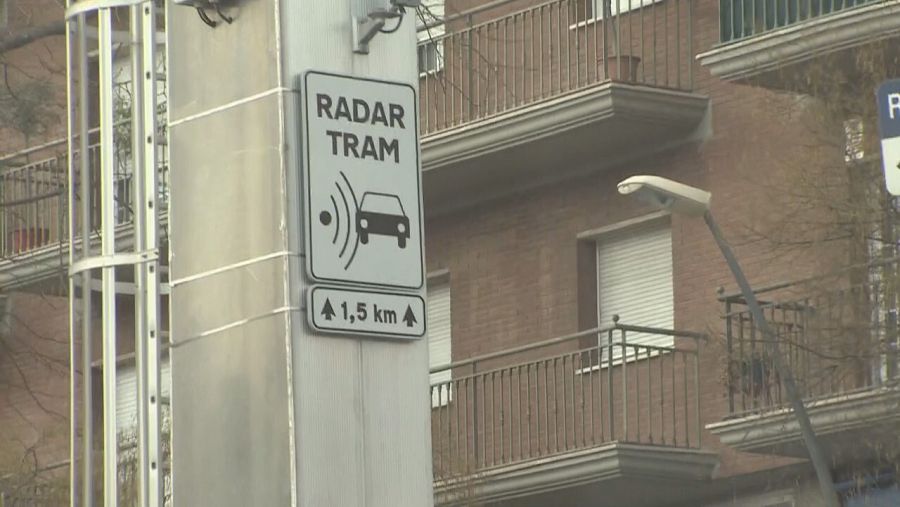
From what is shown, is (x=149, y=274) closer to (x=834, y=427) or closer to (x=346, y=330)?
(x=346, y=330)

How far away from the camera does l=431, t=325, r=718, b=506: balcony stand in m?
24.2

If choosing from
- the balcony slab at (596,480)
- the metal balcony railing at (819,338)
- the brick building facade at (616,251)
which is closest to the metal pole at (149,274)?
the metal balcony railing at (819,338)

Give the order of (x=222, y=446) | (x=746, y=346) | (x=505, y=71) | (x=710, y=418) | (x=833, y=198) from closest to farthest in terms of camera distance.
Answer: (x=222, y=446)
(x=833, y=198)
(x=746, y=346)
(x=710, y=418)
(x=505, y=71)

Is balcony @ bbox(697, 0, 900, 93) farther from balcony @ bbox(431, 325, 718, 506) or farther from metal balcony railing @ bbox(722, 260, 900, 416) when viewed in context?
balcony @ bbox(431, 325, 718, 506)

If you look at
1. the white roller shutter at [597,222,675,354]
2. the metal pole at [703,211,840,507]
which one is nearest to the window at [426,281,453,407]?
the white roller shutter at [597,222,675,354]

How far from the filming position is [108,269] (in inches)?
367

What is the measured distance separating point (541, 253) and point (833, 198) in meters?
7.07

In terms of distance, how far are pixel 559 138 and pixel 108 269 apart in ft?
53.0

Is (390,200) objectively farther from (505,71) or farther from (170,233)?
(505,71)

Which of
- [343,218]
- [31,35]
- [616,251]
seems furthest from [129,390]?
[343,218]

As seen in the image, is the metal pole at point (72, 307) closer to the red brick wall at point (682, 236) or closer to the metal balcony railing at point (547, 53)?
the red brick wall at point (682, 236)

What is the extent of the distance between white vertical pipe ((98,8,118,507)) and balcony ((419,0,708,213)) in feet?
49.6

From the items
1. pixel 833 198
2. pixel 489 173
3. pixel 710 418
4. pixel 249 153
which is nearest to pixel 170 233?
pixel 249 153

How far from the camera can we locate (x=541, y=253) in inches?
1048
